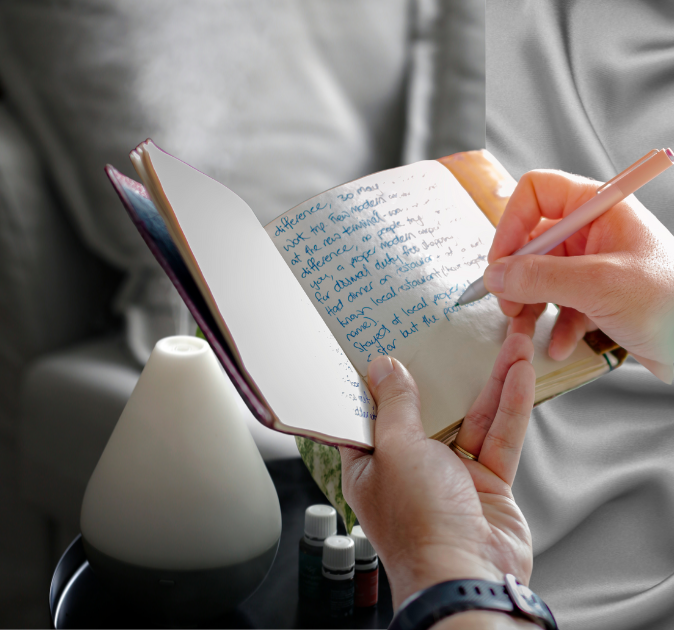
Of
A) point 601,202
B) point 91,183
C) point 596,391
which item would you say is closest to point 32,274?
point 91,183

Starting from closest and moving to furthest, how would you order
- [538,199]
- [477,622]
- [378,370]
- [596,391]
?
[477,622]
[378,370]
[538,199]
[596,391]

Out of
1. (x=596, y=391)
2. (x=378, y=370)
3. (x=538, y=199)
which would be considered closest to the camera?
(x=378, y=370)

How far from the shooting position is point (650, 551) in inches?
20.2

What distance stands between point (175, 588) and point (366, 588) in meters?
0.16

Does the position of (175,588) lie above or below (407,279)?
below

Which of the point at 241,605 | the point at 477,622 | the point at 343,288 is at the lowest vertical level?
the point at 241,605

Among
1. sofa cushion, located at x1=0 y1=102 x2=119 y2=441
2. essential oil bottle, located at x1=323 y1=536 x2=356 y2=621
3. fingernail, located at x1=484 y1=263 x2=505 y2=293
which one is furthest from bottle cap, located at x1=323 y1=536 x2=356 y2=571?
sofa cushion, located at x1=0 y1=102 x2=119 y2=441

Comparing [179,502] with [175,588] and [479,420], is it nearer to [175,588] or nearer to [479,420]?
[175,588]

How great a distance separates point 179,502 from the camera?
1.21 ft

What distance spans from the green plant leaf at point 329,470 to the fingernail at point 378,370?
0.11 metres

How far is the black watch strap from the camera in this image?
0.96 ft

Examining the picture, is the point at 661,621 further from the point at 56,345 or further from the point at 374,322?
the point at 56,345

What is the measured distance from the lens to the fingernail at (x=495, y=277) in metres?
0.45

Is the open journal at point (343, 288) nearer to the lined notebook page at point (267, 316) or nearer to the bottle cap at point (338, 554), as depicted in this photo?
the lined notebook page at point (267, 316)
